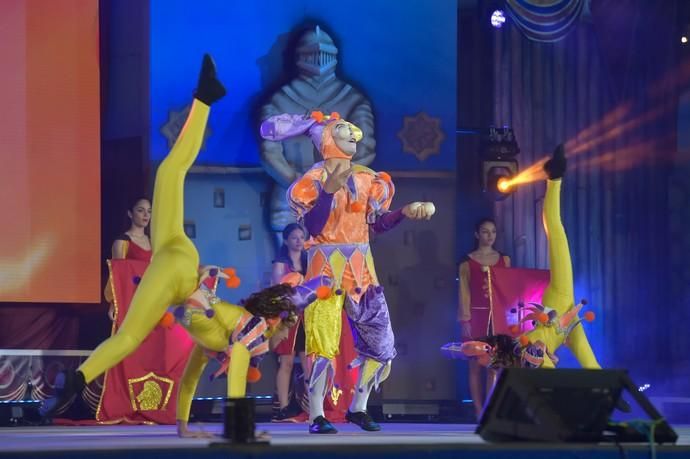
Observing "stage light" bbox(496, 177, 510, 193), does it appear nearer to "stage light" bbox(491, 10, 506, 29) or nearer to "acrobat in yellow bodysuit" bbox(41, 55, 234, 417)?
"stage light" bbox(491, 10, 506, 29)

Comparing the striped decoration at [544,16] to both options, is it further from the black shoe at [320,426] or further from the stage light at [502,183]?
the black shoe at [320,426]

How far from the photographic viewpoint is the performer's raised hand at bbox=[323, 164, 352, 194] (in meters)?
6.08

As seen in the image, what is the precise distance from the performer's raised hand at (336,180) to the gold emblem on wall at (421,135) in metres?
2.43

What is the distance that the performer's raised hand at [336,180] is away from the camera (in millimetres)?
6082

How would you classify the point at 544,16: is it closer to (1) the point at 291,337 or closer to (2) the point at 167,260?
(1) the point at 291,337

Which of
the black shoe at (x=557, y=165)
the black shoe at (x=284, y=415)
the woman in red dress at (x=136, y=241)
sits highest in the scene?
the black shoe at (x=557, y=165)

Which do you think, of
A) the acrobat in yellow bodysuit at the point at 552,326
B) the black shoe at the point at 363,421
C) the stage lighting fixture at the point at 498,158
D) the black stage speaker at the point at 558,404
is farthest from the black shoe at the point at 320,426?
the stage lighting fixture at the point at 498,158

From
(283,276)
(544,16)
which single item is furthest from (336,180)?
(544,16)

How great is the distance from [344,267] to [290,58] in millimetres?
2660

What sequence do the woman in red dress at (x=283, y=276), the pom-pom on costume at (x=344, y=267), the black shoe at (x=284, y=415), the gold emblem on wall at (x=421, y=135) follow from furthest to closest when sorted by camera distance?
1. the gold emblem on wall at (x=421, y=135)
2. the woman in red dress at (x=283, y=276)
3. the black shoe at (x=284, y=415)
4. the pom-pom on costume at (x=344, y=267)

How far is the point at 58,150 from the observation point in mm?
7711

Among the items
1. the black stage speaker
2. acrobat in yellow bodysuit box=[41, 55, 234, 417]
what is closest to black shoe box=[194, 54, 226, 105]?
acrobat in yellow bodysuit box=[41, 55, 234, 417]

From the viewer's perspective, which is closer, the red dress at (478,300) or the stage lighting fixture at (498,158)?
the red dress at (478,300)

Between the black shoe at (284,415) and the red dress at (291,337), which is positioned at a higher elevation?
the red dress at (291,337)
